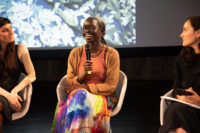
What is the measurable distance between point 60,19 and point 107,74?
402 centimetres

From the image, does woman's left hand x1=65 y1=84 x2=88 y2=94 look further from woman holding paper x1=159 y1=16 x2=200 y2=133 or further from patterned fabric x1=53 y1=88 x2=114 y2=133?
woman holding paper x1=159 y1=16 x2=200 y2=133

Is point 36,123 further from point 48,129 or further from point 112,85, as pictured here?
point 112,85

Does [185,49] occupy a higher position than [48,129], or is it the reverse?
[185,49]

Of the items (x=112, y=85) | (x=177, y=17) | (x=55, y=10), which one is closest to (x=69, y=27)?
(x=55, y=10)

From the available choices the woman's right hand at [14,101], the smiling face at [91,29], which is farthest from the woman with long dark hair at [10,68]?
the smiling face at [91,29]

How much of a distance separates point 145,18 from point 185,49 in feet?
14.6

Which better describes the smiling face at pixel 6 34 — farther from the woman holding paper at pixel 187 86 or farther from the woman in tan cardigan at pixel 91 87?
the woman holding paper at pixel 187 86

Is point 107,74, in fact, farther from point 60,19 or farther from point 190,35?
point 60,19

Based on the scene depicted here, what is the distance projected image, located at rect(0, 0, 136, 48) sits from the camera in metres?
6.49

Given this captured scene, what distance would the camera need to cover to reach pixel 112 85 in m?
2.81

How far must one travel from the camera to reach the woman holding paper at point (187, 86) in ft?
7.50

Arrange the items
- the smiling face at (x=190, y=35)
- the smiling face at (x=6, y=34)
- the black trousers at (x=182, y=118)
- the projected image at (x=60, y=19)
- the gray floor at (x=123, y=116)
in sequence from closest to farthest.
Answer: the black trousers at (x=182, y=118) → the smiling face at (x=190, y=35) → the smiling face at (x=6, y=34) → the gray floor at (x=123, y=116) → the projected image at (x=60, y=19)

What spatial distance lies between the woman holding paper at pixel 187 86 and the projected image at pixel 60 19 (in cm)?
415

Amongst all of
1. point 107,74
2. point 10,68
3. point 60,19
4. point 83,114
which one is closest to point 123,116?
point 107,74
